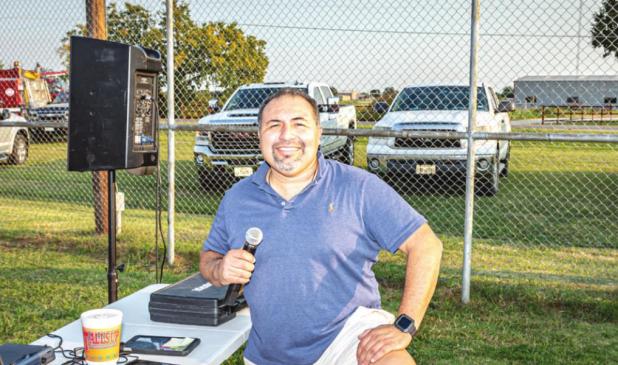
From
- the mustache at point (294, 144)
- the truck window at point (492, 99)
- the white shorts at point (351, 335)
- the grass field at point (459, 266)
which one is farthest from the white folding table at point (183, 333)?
the truck window at point (492, 99)

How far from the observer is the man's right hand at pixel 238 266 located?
250cm

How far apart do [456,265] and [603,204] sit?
463cm

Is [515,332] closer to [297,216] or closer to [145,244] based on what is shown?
[297,216]

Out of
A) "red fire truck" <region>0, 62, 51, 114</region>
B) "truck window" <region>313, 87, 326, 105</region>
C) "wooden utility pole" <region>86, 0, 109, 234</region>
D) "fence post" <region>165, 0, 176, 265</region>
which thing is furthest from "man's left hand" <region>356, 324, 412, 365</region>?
"red fire truck" <region>0, 62, 51, 114</region>

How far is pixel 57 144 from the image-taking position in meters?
19.0

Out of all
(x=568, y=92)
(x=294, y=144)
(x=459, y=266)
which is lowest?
(x=459, y=266)

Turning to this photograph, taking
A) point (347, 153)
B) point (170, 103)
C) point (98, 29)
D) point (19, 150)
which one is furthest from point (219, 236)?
point (19, 150)

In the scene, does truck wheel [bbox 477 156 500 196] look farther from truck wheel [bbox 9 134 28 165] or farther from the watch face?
truck wheel [bbox 9 134 28 165]

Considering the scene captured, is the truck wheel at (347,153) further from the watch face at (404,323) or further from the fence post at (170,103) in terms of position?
the watch face at (404,323)

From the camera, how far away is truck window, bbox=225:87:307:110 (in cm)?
1107

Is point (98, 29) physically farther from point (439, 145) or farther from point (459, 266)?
point (439, 145)

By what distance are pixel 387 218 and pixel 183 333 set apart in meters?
0.92

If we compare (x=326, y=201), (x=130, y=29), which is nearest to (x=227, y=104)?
(x=130, y=29)

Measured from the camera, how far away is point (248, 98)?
11195mm
